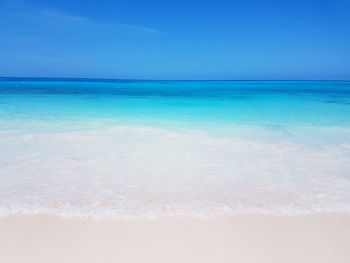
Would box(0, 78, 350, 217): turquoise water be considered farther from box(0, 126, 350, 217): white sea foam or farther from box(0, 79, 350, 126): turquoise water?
box(0, 79, 350, 126): turquoise water

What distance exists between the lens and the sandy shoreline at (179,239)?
2150 mm

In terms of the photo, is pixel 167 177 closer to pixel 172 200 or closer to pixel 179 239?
pixel 172 200

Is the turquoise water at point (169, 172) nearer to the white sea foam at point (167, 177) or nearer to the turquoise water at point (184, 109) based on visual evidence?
the white sea foam at point (167, 177)

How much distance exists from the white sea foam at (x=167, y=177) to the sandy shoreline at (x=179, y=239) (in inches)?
7.0

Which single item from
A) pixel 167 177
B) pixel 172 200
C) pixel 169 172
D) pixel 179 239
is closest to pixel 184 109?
pixel 169 172

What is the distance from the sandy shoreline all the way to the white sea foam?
18 cm

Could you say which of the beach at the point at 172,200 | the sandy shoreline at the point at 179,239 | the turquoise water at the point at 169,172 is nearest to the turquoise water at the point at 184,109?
the turquoise water at the point at 169,172

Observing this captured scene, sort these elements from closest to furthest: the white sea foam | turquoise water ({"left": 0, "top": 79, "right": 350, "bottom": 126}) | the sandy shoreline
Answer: the sandy shoreline → the white sea foam → turquoise water ({"left": 0, "top": 79, "right": 350, "bottom": 126})

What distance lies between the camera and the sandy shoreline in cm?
215

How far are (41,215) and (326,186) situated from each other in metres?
3.45

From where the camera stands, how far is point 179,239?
2361mm

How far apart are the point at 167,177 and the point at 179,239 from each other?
1.43 meters

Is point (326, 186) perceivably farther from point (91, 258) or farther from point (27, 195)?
point (27, 195)

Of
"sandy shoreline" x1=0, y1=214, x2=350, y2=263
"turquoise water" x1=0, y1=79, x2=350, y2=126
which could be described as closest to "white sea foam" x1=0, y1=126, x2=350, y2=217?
"sandy shoreline" x1=0, y1=214, x2=350, y2=263
